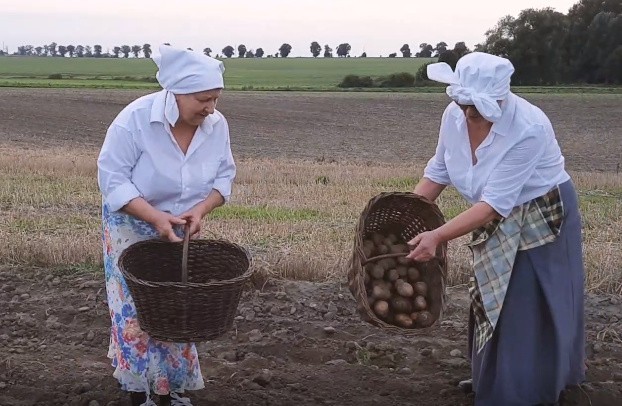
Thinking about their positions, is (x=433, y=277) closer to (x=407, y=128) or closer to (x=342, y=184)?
(x=342, y=184)

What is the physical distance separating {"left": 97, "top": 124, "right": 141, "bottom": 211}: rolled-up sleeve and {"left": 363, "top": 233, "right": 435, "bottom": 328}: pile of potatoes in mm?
1126

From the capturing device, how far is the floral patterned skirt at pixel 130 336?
11.9 feet

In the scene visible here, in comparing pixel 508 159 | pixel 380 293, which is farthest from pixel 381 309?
pixel 508 159

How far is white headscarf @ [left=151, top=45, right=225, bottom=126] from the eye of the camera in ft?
11.0

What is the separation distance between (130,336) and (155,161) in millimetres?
778

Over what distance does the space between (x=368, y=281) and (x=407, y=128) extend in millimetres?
25982

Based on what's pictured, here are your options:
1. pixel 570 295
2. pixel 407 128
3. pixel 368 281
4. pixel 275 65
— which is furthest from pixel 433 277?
pixel 275 65

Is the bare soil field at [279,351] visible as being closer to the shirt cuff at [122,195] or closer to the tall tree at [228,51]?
the shirt cuff at [122,195]

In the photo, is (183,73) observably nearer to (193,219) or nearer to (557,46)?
(193,219)

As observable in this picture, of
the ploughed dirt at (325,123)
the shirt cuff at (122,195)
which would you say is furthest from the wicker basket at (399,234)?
the ploughed dirt at (325,123)

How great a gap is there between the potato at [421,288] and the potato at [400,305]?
12cm

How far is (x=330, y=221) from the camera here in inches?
328

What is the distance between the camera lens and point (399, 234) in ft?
13.6

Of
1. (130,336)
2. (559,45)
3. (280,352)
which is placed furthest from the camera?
(559,45)
